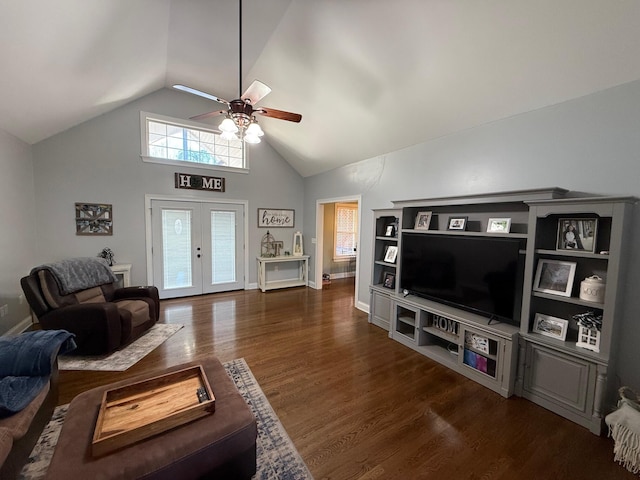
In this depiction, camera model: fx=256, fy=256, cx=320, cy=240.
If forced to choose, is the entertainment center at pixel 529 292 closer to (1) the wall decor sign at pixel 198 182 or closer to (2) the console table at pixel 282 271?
(2) the console table at pixel 282 271

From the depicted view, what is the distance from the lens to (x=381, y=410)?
2.13 m

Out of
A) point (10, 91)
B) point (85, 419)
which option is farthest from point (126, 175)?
point (85, 419)

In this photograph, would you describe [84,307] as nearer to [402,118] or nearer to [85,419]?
[85,419]

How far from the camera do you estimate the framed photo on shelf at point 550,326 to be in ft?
7.08

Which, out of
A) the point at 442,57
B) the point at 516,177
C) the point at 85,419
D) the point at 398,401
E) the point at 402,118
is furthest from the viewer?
the point at 402,118

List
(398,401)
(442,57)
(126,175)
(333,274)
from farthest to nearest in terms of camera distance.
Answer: (333,274)
(126,175)
(442,57)
(398,401)

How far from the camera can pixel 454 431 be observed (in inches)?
75.9

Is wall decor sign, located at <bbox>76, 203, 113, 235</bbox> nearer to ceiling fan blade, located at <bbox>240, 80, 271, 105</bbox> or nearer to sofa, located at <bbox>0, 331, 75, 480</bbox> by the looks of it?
sofa, located at <bbox>0, 331, 75, 480</bbox>

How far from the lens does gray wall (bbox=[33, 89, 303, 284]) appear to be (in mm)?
3975

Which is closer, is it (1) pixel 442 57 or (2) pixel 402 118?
(1) pixel 442 57

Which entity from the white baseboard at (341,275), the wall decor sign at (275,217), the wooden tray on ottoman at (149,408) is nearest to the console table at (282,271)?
the wall decor sign at (275,217)

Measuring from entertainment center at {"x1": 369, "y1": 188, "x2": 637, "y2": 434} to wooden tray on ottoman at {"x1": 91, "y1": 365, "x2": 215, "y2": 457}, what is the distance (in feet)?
8.03

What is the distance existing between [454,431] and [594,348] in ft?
4.12

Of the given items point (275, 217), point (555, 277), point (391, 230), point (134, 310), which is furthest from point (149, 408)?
point (275, 217)
